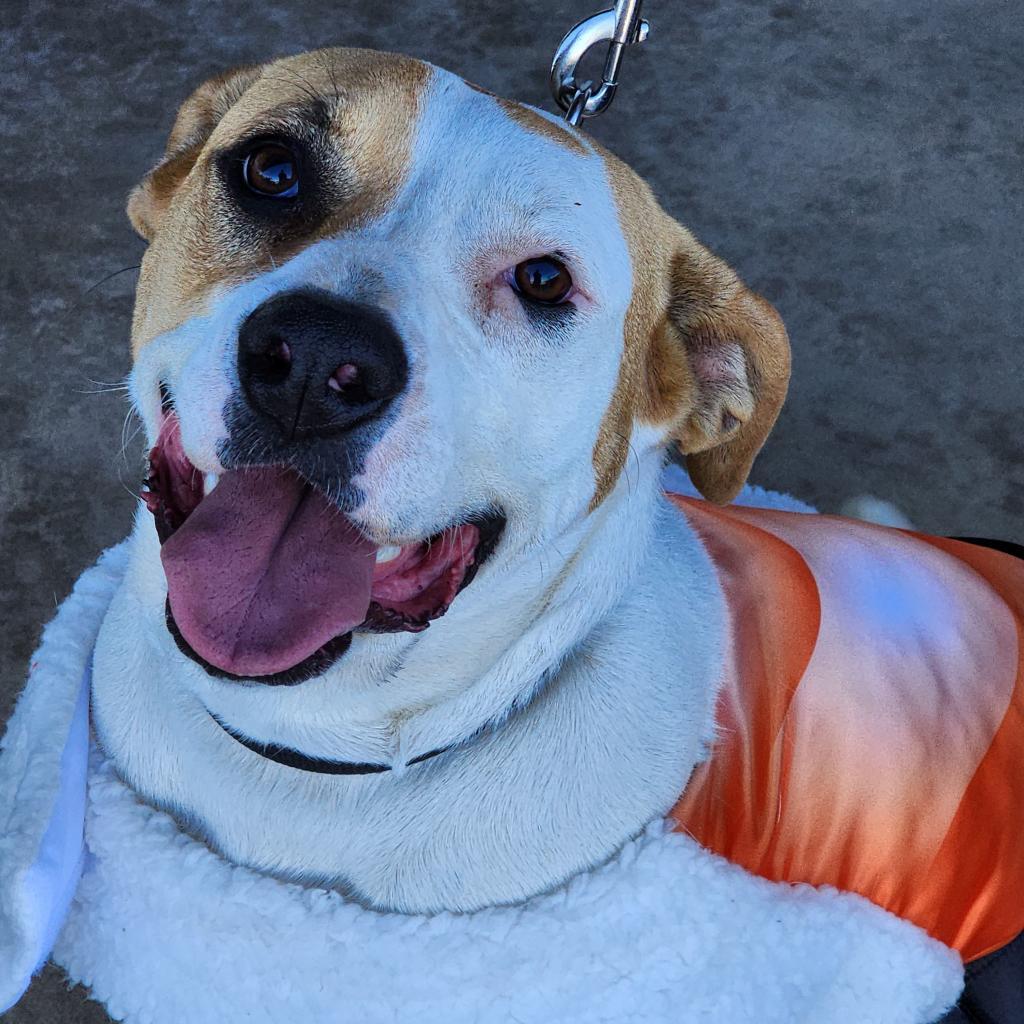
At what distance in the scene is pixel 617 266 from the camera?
1.62m

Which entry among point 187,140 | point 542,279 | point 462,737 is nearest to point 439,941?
point 462,737

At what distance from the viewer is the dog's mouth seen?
56.3 inches

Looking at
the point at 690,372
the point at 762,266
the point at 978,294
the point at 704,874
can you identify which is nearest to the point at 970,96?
the point at 978,294

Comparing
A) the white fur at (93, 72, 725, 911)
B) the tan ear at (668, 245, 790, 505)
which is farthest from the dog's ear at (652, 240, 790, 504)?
the white fur at (93, 72, 725, 911)

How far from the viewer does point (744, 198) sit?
12.2ft

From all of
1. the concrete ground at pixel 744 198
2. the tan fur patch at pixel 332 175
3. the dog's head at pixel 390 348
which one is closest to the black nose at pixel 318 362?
the dog's head at pixel 390 348

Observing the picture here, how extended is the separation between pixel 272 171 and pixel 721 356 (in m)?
0.75

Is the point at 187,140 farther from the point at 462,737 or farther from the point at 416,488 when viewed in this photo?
the point at 462,737

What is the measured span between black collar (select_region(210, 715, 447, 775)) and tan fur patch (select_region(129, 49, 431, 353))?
2.02 ft

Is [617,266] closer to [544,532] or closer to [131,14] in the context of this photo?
[544,532]

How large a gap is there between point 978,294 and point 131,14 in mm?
3176

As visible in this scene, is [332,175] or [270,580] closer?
[270,580]

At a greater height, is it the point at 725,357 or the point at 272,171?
the point at 272,171

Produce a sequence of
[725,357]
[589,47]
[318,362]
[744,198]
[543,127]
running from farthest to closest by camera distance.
A: [744,198] → [589,47] → [725,357] → [543,127] → [318,362]
